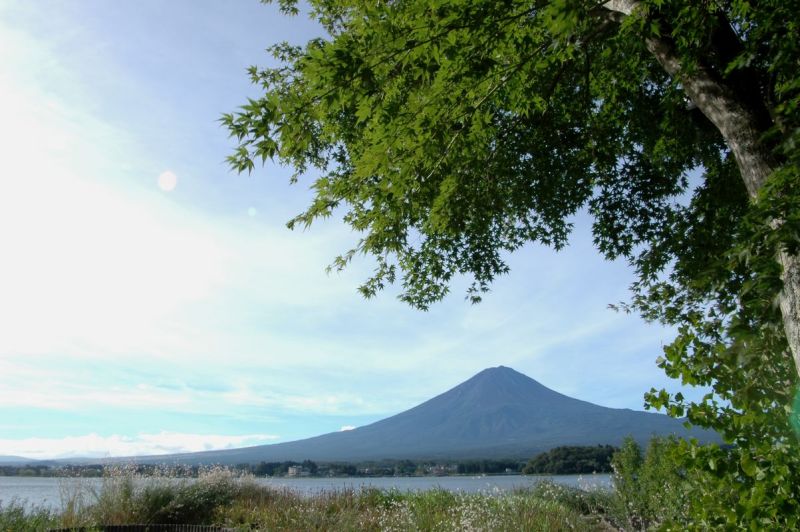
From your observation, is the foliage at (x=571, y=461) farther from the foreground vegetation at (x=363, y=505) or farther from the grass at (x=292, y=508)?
the grass at (x=292, y=508)

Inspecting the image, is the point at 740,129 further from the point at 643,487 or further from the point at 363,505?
the point at 363,505

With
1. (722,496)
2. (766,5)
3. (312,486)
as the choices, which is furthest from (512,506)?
(766,5)

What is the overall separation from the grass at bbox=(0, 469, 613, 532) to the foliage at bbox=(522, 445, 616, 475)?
768 cm

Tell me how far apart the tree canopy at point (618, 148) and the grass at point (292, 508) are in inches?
167

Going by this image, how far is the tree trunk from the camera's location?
4.53 metres

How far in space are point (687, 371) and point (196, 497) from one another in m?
11.8

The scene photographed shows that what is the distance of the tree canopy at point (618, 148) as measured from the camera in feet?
13.2

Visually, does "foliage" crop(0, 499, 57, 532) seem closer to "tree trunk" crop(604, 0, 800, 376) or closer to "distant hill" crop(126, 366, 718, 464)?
"tree trunk" crop(604, 0, 800, 376)

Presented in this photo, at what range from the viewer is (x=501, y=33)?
4.61 metres

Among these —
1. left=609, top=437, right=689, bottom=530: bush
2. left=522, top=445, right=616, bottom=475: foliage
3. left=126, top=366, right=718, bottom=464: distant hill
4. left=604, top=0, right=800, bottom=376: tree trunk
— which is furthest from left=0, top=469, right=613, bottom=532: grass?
left=126, top=366, right=718, bottom=464: distant hill

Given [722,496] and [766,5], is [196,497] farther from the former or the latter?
[766,5]

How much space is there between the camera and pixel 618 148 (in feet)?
35.2

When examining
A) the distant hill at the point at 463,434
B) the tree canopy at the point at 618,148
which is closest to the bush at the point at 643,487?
the tree canopy at the point at 618,148

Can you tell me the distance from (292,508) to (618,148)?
9.73m
